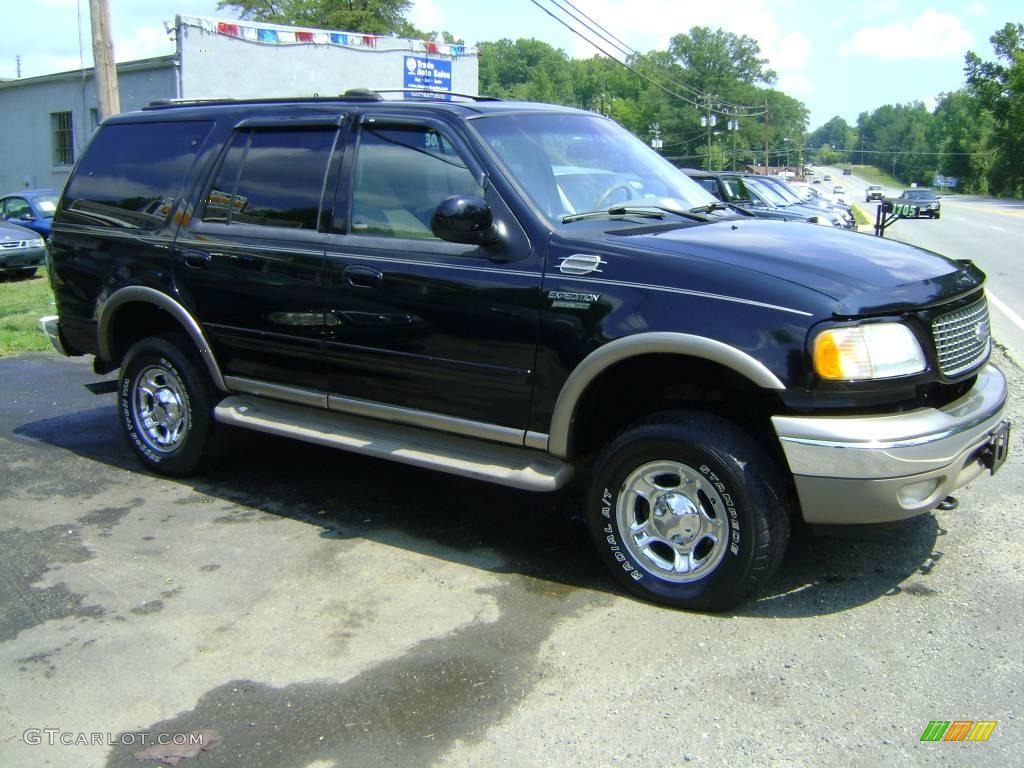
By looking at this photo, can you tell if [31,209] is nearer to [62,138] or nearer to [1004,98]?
[62,138]

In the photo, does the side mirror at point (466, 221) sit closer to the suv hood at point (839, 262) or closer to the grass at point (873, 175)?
the suv hood at point (839, 262)

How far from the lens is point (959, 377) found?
386 cm

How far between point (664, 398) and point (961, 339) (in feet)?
4.05

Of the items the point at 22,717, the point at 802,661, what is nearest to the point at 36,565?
the point at 22,717

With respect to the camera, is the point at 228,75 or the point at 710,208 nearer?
the point at 710,208

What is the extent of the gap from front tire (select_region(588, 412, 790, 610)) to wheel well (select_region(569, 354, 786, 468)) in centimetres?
18

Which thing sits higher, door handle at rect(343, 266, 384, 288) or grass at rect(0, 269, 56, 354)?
door handle at rect(343, 266, 384, 288)

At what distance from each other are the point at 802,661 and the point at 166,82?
60.7ft

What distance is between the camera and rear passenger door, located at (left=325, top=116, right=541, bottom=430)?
419 cm

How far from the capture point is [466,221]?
13.4 ft

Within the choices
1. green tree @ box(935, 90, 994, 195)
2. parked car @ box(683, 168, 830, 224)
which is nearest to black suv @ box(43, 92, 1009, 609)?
parked car @ box(683, 168, 830, 224)

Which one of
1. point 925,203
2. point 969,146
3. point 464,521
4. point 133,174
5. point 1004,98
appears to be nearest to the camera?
point 464,521

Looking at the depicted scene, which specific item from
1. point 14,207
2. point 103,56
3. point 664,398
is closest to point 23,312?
point 103,56

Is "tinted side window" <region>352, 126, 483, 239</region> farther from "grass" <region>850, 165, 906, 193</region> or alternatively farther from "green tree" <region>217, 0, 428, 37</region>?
"grass" <region>850, 165, 906, 193</region>
